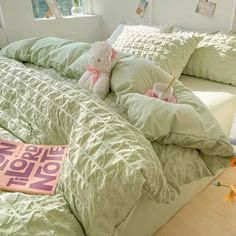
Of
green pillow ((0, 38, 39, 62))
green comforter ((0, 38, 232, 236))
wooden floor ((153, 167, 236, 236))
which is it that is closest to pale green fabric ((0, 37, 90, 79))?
green pillow ((0, 38, 39, 62))

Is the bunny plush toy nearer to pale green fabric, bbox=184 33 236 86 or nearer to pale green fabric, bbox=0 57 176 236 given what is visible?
pale green fabric, bbox=0 57 176 236

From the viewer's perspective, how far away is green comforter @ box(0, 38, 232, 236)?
28.8 inches

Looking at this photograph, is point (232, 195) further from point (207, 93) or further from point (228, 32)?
point (228, 32)

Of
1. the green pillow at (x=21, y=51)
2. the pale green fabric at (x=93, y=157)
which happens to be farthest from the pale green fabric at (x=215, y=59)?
the green pillow at (x=21, y=51)

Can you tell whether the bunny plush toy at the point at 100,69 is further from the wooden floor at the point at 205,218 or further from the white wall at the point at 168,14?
the white wall at the point at 168,14

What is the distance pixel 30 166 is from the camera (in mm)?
962

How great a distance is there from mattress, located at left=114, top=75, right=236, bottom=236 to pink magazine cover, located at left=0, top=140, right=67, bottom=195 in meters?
0.33

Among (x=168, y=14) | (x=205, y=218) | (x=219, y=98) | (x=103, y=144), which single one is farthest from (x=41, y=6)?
(x=205, y=218)

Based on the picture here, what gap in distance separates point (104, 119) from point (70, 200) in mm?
308

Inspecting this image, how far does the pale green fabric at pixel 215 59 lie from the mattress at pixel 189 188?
2.0 inches

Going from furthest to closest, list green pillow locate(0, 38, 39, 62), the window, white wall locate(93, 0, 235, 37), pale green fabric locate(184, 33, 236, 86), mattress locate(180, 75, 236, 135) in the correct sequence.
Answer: the window → green pillow locate(0, 38, 39, 62) → white wall locate(93, 0, 235, 37) → pale green fabric locate(184, 33, 236, 86) → mattress locate(180, 75, 236, 135)

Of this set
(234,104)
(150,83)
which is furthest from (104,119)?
(234,104)

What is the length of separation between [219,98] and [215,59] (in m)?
0.31

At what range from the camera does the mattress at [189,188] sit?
1012 mm
